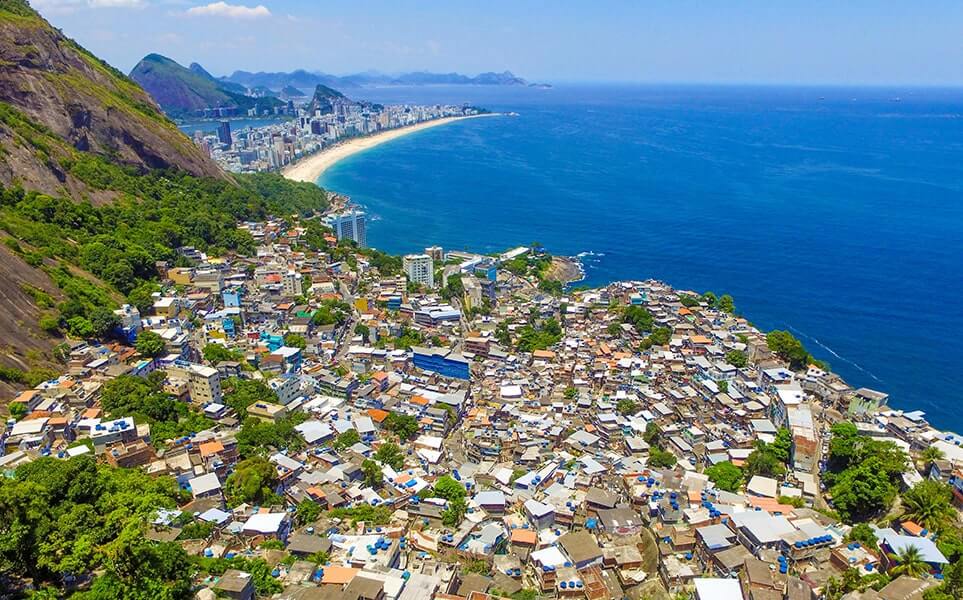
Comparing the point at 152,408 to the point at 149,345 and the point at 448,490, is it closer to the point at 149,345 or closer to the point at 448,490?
the point at 149,345

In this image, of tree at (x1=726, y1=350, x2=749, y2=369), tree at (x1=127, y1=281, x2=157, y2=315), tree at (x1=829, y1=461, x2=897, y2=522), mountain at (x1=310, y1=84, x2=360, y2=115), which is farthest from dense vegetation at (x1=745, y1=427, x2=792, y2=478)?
mountain at (x1=310, y1=84, x2=360, y2=115)

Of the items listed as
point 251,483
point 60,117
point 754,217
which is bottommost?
point 251,483

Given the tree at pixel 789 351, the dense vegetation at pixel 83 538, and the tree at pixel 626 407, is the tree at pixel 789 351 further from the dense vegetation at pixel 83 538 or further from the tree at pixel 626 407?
the dense vegetation at pixel 83 538

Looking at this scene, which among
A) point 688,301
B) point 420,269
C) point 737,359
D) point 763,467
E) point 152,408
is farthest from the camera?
point 420,269

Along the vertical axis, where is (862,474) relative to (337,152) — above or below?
below

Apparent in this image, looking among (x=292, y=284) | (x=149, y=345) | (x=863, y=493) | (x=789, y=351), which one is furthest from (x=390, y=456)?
(x=789, y=351)

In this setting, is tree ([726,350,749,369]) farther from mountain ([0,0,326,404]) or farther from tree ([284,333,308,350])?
mountain ([0,0,326,404])
